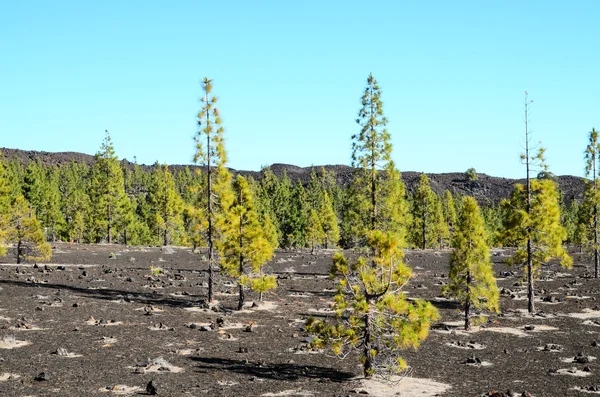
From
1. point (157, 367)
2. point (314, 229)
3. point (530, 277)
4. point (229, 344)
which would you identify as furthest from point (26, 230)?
point (314, 229)

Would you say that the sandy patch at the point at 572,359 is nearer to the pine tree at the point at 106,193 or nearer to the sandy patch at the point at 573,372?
the sandy patch at the point at 573,372

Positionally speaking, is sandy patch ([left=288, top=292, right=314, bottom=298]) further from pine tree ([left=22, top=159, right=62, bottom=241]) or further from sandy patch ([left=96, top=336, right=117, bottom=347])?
pine tree ([left=22, top=159, right=62, bottom=241])

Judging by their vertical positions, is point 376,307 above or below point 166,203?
below

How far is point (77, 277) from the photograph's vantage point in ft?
129

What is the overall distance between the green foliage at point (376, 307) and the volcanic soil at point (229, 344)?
1.52 metres

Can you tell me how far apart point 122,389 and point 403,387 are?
880 centimetres

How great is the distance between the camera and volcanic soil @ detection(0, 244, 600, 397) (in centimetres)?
1681

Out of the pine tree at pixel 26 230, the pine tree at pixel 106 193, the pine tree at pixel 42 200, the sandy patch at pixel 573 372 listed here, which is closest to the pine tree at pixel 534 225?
the sandy patch at pixel 573 372

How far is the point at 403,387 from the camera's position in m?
17.1

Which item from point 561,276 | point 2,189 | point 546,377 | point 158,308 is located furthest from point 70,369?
point 561,276

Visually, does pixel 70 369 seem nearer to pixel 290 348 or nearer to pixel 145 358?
pixel 145 358

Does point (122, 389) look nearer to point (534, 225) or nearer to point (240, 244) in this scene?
point (240, 244)

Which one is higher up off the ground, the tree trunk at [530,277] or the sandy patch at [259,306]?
the tree trunk at [530,277]

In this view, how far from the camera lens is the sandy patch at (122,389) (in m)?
15.3
